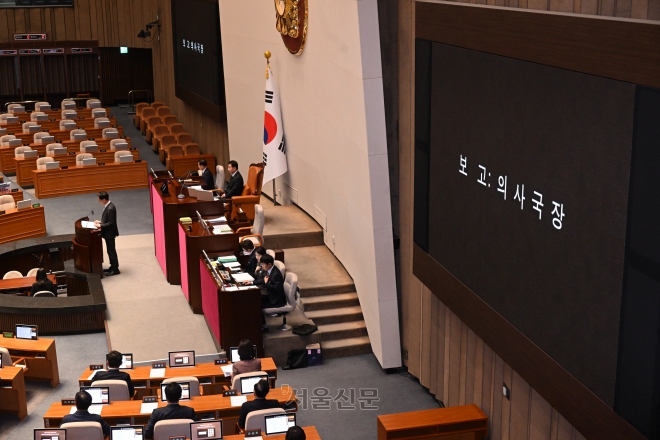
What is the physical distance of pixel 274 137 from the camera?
14.6 meters

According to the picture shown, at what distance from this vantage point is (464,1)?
8188 mm

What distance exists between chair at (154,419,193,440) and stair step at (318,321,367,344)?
368cm

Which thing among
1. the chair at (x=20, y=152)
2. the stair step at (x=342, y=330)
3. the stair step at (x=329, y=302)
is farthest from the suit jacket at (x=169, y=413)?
the chair at (x=20, y=152)

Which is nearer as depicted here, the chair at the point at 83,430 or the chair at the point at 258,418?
the chair at the point at 83,430

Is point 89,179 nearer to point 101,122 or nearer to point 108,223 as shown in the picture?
point 101,122

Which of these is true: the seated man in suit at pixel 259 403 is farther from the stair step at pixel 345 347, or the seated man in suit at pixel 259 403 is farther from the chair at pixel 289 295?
the stair step at pixel 345 347

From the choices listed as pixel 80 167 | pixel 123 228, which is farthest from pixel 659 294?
pixel 80 167

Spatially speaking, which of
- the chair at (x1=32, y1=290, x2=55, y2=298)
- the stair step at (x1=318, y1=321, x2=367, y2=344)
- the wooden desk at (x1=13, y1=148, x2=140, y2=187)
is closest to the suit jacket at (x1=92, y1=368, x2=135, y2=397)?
the stair step at (x1=318, y1=321, x2=367, y2=344)

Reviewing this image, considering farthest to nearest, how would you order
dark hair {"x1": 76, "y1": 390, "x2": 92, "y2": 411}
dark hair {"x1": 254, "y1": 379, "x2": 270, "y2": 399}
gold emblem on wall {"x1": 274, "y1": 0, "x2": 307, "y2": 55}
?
gold emblem on wall {"x1": 274, "y1": 0, "x2": 307, "y2": 55}, dark hair {"x1": 254, "y1": 379, "x2": 270, "y2": 399}, dark hair {"x1": 76, "y1": 390, "x2": 92, "y2": 411}

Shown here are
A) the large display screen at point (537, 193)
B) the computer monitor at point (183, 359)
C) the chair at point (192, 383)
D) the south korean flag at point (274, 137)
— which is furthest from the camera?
the south korean flag at point (274, 137)

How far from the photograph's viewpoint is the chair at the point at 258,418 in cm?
786

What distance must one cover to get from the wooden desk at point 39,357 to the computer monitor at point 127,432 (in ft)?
9.60

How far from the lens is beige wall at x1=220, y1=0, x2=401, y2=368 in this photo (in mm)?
10156

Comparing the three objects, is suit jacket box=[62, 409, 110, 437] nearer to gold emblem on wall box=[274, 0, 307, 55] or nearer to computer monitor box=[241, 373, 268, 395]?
computer monitor box=[241, 373, 268, 395]
